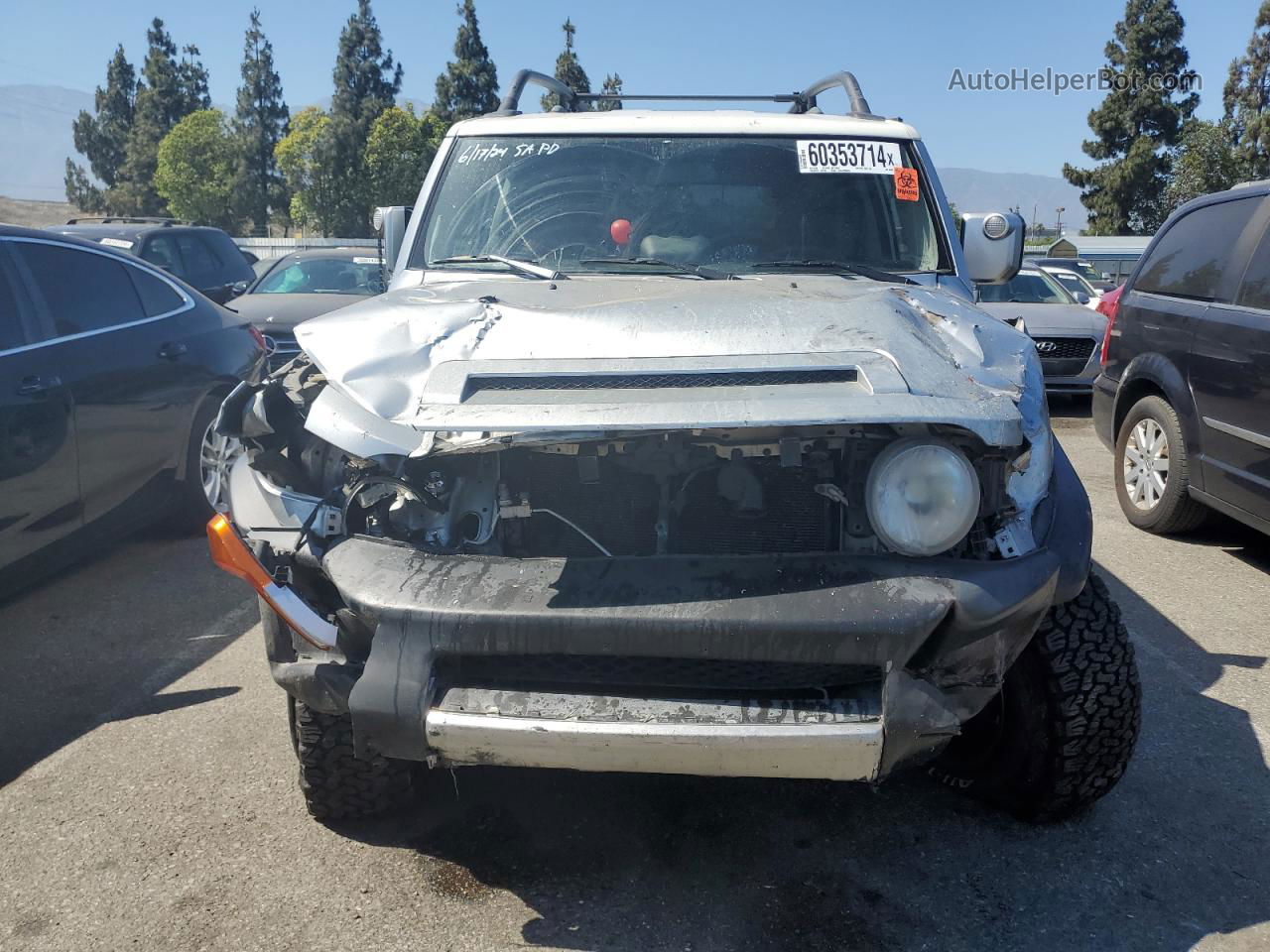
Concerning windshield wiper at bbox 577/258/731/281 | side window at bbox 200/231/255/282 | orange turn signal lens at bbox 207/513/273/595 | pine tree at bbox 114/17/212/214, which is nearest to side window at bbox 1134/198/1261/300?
windshield wiper at bbox 577/258/731/281

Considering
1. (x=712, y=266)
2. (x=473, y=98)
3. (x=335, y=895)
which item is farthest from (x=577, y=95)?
(x=473, y=98)

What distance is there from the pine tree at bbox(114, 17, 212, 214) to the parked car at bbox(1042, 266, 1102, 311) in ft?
185

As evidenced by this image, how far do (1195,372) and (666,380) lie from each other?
4162 millimetres

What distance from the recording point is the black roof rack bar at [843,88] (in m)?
4.43

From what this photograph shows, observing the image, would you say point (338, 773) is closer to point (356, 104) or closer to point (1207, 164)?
point (1207, 164)

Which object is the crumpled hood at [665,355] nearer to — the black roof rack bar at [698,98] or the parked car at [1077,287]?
the black roof rack bar at [698,98]

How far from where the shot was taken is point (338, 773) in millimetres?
2840

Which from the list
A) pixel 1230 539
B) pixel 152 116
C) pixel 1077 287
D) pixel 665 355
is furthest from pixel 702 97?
pixel 152 116

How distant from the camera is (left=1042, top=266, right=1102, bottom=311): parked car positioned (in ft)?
38.6

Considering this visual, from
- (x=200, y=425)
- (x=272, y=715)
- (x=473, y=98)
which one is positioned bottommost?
(x=272, y=715)

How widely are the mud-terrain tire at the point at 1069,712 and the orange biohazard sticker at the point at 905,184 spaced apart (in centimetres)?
164

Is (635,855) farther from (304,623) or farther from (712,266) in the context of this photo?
(712,266)

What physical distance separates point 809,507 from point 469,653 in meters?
0.89

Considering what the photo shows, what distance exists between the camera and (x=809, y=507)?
255 centimetres
